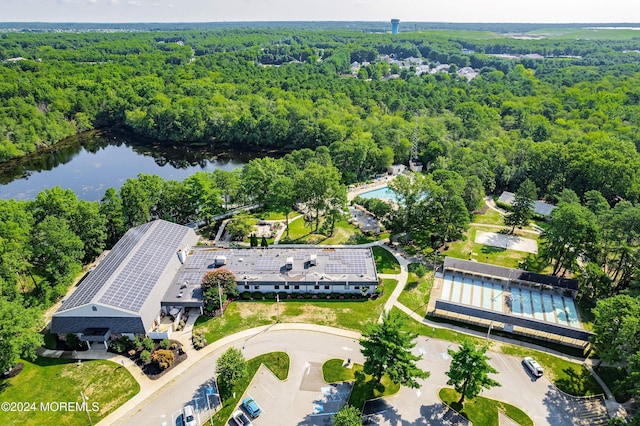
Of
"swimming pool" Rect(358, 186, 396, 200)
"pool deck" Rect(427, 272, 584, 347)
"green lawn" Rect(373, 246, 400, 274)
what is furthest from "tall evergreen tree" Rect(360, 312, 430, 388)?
"swimming pool" Rect(358, 186, 396, 200)

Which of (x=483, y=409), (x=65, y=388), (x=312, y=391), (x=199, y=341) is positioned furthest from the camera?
(x=199, y=341)

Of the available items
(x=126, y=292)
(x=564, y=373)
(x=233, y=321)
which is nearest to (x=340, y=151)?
(x=233, y=321)

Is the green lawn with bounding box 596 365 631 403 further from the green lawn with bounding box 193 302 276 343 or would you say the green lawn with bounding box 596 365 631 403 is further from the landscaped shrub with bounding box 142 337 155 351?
the landscaped shrub with bounding box 142 337 155 351

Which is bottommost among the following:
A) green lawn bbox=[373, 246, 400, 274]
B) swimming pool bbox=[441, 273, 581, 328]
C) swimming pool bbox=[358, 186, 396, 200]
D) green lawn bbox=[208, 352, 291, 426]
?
green lawn bbox=[208, 352, 291, 426]

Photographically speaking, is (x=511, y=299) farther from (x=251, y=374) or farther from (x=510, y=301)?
(x=251, y=374)

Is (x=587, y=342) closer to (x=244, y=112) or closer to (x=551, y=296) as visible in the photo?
(x=551, y=296)

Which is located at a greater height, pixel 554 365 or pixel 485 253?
pixel 485 253
